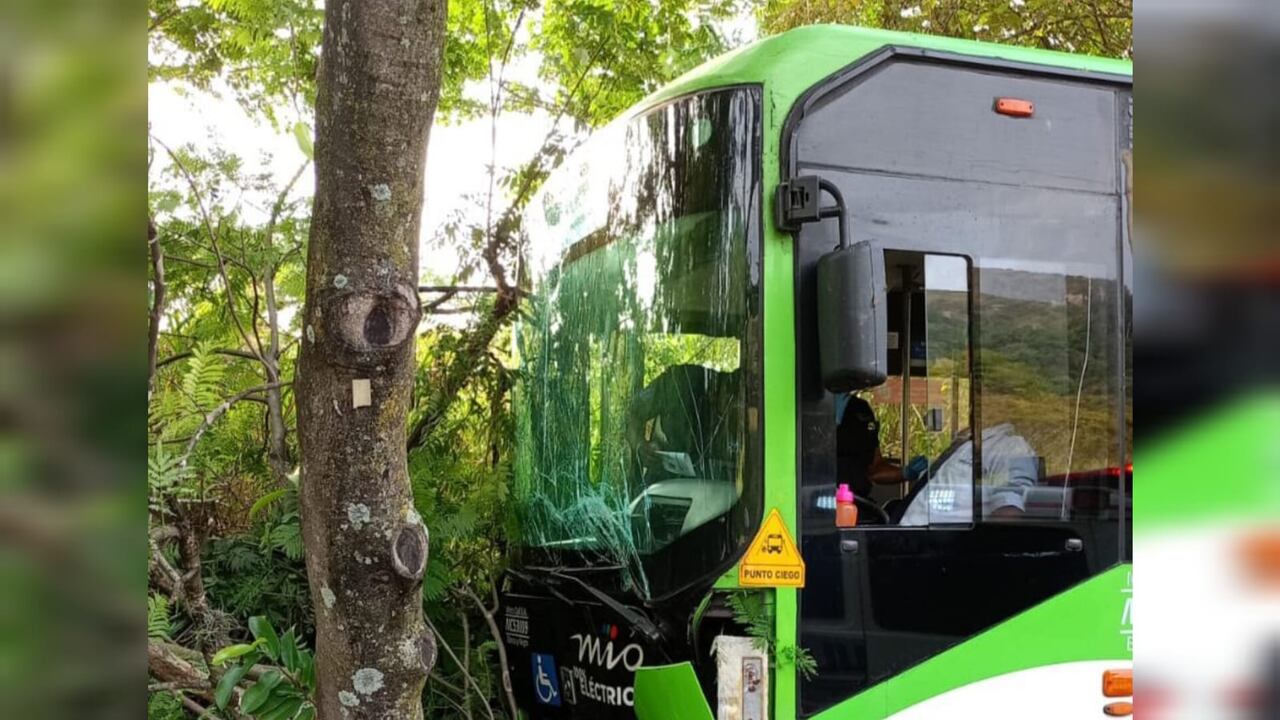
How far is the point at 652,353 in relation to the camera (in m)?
3.48

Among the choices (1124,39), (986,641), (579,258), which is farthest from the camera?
(1124,39)

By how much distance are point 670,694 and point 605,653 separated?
35 cm

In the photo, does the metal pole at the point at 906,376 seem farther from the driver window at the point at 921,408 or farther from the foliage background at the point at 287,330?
the foliage background at the point at 287,330

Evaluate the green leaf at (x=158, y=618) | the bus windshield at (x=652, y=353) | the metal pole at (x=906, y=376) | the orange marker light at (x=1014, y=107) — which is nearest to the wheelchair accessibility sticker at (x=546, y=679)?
the bus windshield at (x=652, y=353)

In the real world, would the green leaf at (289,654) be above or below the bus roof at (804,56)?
below

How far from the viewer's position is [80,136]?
1.96 ft

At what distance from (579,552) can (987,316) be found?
59.4 inches

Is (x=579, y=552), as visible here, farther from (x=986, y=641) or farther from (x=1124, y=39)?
(x=1124, y=39)

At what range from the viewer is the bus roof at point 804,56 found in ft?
10.3

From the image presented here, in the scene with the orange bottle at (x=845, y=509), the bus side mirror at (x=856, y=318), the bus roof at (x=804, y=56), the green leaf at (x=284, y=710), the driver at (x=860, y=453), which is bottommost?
the green leaf at (x=284, y=710)

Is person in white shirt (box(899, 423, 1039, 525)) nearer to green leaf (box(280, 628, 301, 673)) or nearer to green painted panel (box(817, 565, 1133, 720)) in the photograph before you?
green painted panel (box(817, 565, 1133, 720))

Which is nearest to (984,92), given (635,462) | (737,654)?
(635,462)

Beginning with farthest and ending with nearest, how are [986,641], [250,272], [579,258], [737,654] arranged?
1. [250,272]
2. [579,258]
3. [986,641]
4. [737,654]

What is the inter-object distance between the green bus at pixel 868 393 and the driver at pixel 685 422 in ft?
0.03
